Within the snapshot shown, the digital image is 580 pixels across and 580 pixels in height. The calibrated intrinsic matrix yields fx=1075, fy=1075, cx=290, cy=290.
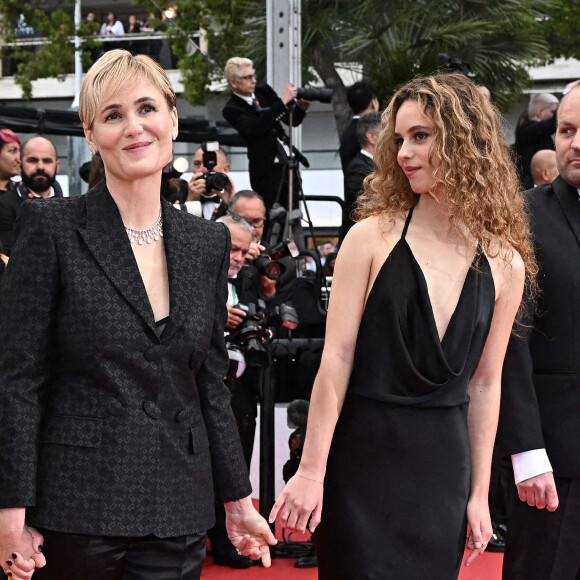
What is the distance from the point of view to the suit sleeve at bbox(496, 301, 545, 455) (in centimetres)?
285

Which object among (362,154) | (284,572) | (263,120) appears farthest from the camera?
(263,120)

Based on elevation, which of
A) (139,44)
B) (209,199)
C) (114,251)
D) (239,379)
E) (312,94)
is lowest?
(239,379)

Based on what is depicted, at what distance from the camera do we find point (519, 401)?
9.41ft

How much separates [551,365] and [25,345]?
4.95 feet

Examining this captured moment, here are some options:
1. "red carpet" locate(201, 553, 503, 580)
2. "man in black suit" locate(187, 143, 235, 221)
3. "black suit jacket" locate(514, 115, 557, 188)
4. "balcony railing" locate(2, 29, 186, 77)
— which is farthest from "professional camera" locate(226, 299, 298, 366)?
"balcony railing" locate(2, 29, 186, 77)

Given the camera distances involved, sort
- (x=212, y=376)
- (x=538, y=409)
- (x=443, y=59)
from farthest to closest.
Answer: (x=443, y=59) < (x=538, y=409) < (x=212, y=376)

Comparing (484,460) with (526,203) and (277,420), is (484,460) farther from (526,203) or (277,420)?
(277,420)

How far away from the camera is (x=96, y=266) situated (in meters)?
2.18

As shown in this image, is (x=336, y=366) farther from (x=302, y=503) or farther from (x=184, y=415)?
(x=184, y=415)

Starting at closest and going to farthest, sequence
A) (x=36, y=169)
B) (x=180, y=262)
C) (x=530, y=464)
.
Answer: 1. (x=180, y=262)
2. (x=530, y=464)
3. (x=36, y=169)

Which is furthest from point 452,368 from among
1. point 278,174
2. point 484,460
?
point 278,174

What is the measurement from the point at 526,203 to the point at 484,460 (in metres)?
0.82

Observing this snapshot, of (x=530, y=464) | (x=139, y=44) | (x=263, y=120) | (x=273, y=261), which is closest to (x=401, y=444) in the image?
(x=530, y=464)

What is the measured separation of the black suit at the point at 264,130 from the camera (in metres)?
6.98
